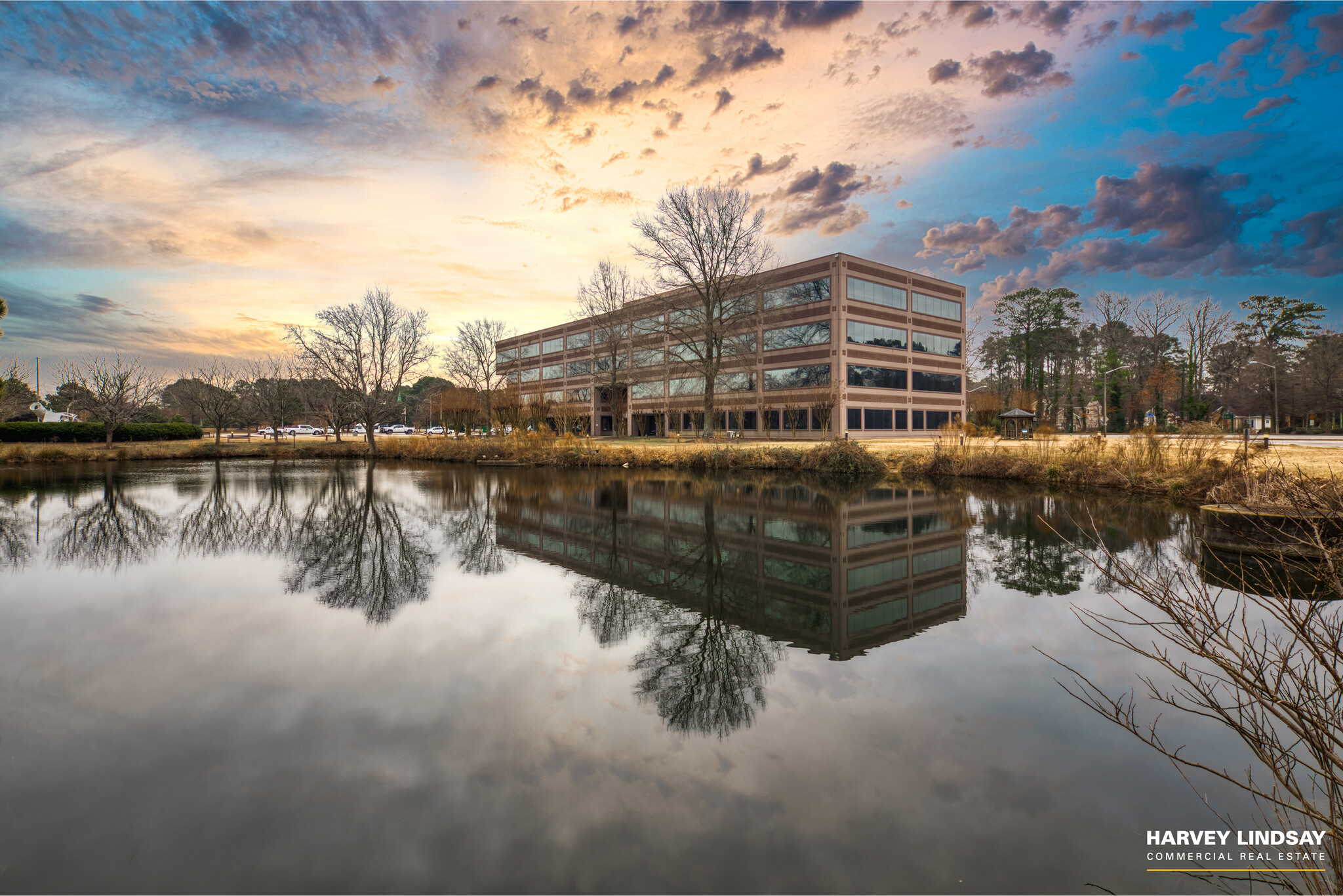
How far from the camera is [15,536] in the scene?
14.2 meters

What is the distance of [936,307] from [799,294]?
15.3m

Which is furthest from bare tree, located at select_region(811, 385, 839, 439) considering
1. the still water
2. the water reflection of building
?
the still water

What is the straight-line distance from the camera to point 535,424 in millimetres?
54281

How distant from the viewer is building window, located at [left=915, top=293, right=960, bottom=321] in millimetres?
56438

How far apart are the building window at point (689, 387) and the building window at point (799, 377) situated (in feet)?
24.5

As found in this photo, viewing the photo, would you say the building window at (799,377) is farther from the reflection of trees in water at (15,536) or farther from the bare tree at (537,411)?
the reflection of trees in water at (15,536)

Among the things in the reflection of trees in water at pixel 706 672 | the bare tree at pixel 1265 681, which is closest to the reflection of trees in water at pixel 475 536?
the reflection of trees in water at pixel 706 672

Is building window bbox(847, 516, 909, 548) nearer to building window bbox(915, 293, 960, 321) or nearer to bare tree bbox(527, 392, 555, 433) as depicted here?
bare tree bbox(527, 392, 555, 433)

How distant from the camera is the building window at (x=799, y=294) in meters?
50.8

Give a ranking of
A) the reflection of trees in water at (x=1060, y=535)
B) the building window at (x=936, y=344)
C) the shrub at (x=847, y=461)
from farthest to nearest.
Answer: the building window at (x=936, y=344) → the shrub at (x=847, y=461) → the reflection of trees in water at (x=1060, y=535)

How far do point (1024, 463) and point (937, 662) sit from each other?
22.6 m

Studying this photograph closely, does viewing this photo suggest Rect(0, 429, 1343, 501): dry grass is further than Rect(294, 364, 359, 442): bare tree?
No

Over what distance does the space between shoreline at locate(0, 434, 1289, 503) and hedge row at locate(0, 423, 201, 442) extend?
55.0 inches

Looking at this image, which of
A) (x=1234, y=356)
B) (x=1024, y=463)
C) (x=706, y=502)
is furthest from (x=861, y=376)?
(x=1234, y=356)
